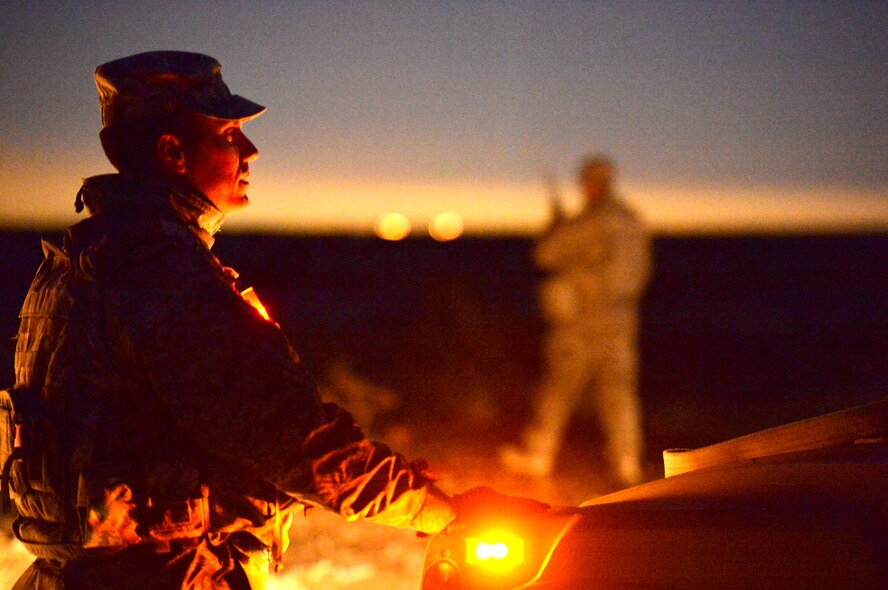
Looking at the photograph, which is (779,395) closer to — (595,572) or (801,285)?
(595,572)

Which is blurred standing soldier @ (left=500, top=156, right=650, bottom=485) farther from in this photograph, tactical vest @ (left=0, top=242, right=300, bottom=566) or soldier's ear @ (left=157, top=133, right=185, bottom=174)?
tactical vest @ (left=0, top=242, right=300, bottom=566)

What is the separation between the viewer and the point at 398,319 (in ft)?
53.7

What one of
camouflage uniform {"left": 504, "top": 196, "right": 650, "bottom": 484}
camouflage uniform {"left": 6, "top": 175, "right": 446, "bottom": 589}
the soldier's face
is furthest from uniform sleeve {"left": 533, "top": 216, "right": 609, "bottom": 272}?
camouflage uniform {"left": 6, "top": 175, "right": 446, "bottom": 589}

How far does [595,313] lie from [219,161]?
5065 millimetres

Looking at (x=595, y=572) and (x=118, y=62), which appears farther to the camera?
(x=118, y=62)

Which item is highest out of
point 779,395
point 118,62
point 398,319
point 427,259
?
point 427,259

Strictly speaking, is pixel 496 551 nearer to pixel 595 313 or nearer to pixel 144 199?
pixel 144 199

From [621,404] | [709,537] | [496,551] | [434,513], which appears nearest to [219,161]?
[434,513]

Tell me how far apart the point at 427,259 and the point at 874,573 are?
27939 mm

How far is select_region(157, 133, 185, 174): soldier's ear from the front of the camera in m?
2.51

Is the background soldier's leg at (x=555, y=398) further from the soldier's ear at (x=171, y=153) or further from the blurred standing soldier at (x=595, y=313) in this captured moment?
the soldier's ear at (x=171, y=153)

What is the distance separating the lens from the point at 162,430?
87.7 inches

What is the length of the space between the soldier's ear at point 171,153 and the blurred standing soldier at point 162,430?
123 mm

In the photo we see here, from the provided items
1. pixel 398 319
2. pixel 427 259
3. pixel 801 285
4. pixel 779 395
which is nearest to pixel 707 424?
pixel 779 395
